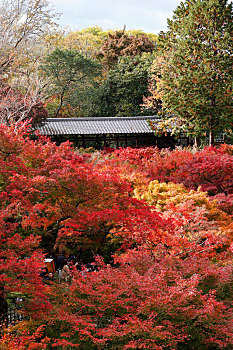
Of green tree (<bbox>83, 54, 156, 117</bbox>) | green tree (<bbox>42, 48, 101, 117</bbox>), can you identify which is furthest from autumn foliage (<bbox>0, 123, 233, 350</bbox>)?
green tree (<bbox>83, 54, 156, 117</bbox>)

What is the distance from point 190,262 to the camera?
5820 millimetres

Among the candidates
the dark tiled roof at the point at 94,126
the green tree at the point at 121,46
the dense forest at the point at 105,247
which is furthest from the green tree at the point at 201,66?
the green tree at the point at 121,46

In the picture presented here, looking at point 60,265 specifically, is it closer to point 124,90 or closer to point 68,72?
point 68,72

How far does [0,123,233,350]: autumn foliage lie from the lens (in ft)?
14.6

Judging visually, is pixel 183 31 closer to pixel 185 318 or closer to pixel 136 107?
pixel 136 107

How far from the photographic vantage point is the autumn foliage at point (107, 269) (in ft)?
14.6

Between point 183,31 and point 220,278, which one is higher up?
point 183,31

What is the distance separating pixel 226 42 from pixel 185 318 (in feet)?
48.6

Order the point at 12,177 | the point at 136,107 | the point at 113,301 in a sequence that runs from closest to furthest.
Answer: the point at 113,301, the point at 12,177, the point at 136,107

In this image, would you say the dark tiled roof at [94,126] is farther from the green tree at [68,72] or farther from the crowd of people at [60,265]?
the crowd of people at [60,265]

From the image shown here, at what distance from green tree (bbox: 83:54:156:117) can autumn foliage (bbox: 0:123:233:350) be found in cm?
1952

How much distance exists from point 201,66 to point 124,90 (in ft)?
37.5

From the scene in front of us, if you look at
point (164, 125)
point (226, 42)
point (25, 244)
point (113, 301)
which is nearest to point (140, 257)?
point (113, 301)

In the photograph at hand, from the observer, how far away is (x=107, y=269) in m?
5.53
